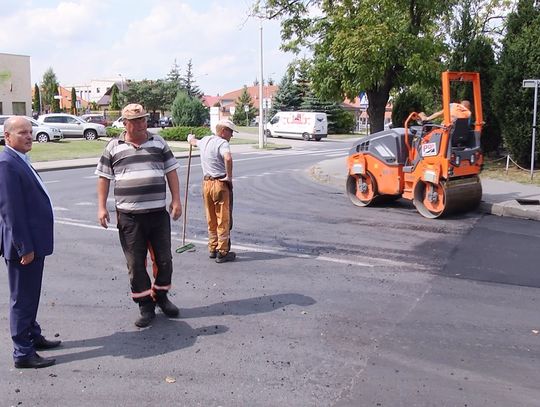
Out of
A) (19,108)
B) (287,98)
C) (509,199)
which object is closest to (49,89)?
(19,108)

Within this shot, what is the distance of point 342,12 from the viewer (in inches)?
635

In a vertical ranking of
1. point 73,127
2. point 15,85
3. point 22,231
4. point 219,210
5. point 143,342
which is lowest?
point 143,342

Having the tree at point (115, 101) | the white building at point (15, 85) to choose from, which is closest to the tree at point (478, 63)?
the white building at point (15, 85)

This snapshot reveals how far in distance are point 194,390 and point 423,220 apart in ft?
23.4

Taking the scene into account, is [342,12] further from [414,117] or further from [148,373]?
[148,373]

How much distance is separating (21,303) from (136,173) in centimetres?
141

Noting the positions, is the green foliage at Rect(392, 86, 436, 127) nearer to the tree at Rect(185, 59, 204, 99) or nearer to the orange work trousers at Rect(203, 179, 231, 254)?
the orange work trousers at Rect(203, 179, 231, 254)

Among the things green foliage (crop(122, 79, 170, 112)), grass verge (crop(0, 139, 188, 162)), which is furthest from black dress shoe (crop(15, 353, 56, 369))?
green foliage (crop(122, 79, 170, 112))

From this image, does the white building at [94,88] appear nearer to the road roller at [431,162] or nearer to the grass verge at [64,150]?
the grass verge at [64,150]

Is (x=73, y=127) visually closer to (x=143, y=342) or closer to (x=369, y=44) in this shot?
(x=369, y=44)

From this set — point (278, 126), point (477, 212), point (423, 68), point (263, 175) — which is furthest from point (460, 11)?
point (278, 126)

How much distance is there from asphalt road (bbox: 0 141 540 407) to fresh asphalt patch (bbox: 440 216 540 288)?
3cm

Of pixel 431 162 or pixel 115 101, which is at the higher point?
pixel 115 101

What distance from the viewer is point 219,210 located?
23.7 feet
